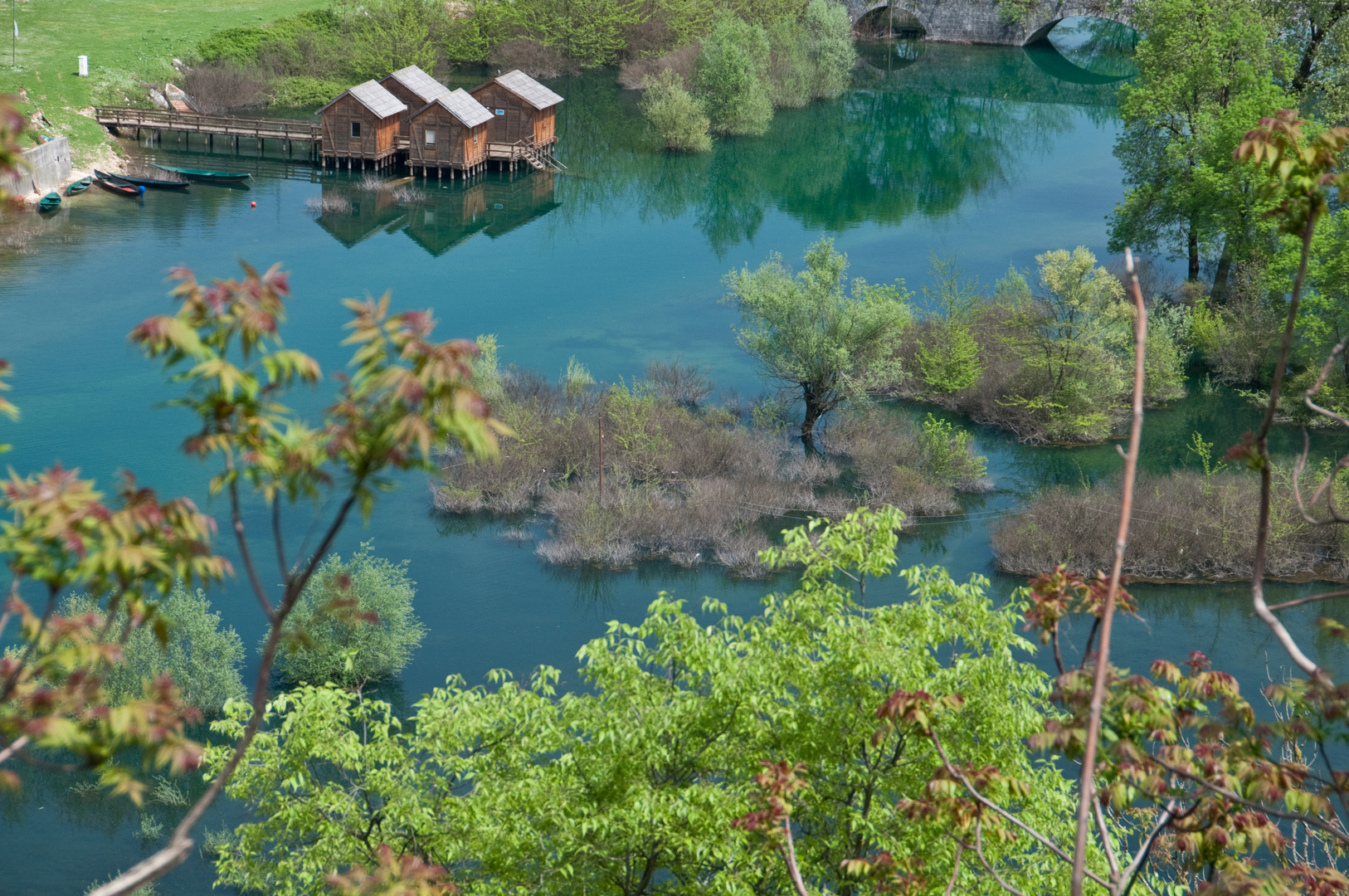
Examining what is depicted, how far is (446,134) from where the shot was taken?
2237 inches

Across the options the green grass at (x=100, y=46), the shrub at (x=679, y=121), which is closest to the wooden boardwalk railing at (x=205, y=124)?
the green grass at (x=100, y=46)

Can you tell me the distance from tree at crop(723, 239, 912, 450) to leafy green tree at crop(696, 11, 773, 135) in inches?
1279

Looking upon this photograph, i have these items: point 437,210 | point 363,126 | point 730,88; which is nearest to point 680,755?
point 437,210

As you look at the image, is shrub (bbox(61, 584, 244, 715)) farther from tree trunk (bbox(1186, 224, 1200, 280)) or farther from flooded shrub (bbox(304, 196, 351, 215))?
tree trunk (bbox(1186, 224, 1200, 280))

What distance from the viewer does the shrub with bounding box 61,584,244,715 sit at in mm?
22859

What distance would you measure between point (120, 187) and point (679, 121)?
26.3m

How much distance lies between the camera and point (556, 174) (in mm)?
60312

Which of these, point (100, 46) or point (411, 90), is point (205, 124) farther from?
point (100, 46)

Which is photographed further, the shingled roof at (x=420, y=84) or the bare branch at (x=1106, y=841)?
the shingled roof at (x=420, y=84)

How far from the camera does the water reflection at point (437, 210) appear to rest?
5094cm

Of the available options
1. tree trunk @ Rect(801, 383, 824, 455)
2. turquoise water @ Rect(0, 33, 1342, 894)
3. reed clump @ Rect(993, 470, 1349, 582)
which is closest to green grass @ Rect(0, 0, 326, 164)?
turquoise water @ Rect(0, 33, 1342, 894)

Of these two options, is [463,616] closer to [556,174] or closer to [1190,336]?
[1190,336]

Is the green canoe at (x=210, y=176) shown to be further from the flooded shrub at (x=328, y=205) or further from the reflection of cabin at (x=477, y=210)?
the reflection of cabin at (x=477, y=210)

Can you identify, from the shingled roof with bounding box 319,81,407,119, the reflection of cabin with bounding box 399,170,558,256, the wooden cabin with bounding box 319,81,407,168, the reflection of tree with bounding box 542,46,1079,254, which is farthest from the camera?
the reflection of tree with bounding box 542,46,1079,254
